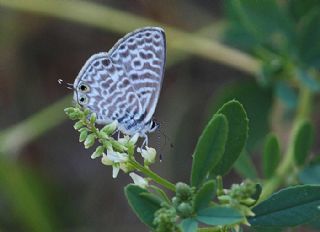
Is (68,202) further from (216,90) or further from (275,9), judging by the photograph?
(275,9)

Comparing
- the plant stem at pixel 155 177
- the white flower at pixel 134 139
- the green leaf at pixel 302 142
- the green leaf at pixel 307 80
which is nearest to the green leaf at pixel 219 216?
the plant stem at pixel 155 177

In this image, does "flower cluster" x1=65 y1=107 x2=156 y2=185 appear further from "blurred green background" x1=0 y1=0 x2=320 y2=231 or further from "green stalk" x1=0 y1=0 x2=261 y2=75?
"green stalk" x1=0 y1=0 x2=261 y2=75

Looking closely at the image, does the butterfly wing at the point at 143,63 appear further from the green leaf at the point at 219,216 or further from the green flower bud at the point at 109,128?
the green leaf at the point at 219,216

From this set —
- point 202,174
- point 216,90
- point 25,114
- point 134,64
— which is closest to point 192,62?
point 216,90

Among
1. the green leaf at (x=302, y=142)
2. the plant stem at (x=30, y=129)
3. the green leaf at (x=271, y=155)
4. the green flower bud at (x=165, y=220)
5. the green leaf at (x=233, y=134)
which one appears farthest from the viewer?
the plant stem at (x=30, y=129)

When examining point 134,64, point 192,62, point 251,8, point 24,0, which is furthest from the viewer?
point 192,62

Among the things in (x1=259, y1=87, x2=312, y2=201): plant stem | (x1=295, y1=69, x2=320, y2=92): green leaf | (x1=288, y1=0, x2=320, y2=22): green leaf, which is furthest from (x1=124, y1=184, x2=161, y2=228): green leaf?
(x1=288, y1=0, x2=320, y2=22): green leaf
